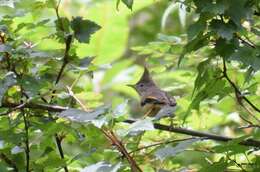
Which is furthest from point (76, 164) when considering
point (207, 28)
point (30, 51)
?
point (207, 28)

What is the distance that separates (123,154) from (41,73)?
0.28 m

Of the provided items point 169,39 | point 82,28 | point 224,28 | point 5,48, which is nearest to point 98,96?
point 169,39

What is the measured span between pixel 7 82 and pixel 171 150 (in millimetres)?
321

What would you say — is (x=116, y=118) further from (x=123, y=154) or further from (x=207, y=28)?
(x=207, y=28)

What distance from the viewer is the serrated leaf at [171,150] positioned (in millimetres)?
1130

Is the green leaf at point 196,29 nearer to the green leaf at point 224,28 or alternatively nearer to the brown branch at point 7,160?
the green leaf at point 224,28

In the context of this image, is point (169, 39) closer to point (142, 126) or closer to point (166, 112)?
point (166, 112)

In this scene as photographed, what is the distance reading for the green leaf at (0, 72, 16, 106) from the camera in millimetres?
1140

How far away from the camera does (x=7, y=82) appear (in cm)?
116

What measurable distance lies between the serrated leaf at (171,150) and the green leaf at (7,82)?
0.29 metres

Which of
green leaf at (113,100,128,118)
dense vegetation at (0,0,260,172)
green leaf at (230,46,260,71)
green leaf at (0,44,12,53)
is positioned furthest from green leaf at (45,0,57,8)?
green leaf at (230,46,260,71)

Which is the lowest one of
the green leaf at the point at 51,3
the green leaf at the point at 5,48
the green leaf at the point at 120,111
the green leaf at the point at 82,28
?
the green leaf at the point at 120,111

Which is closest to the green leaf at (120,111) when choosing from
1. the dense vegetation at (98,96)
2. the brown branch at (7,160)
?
the dense vegetation at (98,96)

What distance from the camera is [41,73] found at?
4.20ft
